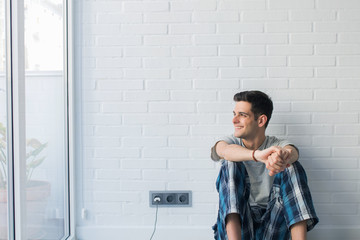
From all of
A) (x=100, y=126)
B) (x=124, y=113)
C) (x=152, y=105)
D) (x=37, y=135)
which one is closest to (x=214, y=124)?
(x=152, y=105)

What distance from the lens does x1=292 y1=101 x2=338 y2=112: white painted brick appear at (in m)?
2.34

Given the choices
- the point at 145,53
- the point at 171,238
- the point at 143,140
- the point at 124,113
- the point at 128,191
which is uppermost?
the point at 145,53

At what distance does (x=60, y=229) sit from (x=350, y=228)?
6.01 ft

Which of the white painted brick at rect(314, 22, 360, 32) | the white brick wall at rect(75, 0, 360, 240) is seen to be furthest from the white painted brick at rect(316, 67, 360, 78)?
the white painted brick at rect(314, 22, 360, 32)

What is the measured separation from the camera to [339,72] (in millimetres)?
2322

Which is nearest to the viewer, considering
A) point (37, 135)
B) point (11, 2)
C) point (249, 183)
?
point (11, 2)

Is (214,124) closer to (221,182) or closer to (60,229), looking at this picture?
(221,182)

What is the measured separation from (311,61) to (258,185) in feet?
2.83

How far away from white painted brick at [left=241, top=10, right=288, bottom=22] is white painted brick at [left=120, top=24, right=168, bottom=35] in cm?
51

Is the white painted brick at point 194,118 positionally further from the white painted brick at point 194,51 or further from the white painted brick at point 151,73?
the white painted brick at point 194,51

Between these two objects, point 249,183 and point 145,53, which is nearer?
point 249,183

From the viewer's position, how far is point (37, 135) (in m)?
1.89

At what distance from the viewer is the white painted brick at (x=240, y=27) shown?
2318 mm

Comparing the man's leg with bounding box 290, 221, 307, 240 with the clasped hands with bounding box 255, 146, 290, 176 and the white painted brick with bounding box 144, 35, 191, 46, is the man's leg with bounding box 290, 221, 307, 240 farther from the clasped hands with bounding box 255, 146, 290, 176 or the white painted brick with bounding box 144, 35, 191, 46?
the white painted brick with bounding box 144, 35, 191, 46
